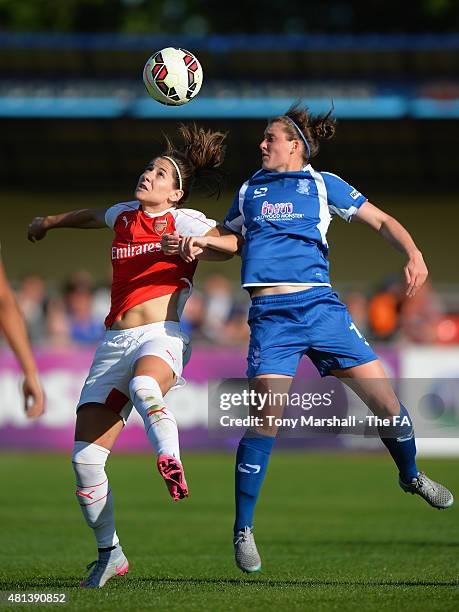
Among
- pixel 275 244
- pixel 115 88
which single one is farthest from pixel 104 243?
pixel 275 244

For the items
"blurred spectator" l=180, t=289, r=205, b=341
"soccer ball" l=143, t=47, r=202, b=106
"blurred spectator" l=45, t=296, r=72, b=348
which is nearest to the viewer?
"soccer ball" l=143, t=47, r=202, b=106

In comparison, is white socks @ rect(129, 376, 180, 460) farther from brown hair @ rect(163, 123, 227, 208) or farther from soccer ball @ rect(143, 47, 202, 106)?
soccer ball @ rect(143, 47, 202, 106)

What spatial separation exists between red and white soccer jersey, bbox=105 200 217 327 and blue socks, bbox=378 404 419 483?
4.84ft

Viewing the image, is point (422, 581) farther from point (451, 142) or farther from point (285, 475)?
point (451, 142)

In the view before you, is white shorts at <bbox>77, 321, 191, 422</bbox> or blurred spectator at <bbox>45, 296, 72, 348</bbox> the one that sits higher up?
white shorts at <bbox>77, 321, 191, 422</bbox>

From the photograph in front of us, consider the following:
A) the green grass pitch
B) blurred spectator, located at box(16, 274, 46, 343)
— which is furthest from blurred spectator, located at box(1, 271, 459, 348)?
the green grass pitch

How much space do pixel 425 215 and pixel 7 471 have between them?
1289 centimetres

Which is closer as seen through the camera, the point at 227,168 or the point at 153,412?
the point at 153,412

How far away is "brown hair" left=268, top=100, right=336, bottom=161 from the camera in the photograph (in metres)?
7.07

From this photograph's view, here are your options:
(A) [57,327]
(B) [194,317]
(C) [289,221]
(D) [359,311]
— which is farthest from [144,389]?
(B) [194,317]

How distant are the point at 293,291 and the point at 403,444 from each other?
44.9 inches

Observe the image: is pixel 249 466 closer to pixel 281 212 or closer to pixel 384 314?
pixel 281 212

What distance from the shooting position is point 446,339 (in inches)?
677

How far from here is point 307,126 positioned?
713 centimetres
